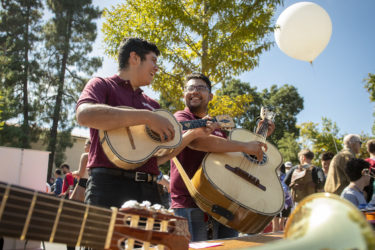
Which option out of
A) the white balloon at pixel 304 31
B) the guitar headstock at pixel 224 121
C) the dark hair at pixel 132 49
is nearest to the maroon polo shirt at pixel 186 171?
the guitar headstock at pixel 224 121

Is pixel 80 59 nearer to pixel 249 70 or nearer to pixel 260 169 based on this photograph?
pixel 249 70

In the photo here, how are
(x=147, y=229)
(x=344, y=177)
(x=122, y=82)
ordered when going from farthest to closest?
1. (x=344, y=177)
2. (x=122, y=82)
3. (x=147, y=229)

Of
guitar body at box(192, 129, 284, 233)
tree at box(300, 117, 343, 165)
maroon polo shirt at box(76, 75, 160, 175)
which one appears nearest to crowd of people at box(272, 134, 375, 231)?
guitar body at box(192, 129, 284, 233)

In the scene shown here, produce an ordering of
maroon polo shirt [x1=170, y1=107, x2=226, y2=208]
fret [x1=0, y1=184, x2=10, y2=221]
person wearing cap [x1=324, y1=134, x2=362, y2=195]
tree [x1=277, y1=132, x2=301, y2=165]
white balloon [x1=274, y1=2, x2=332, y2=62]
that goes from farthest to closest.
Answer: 1. tree [x1=277, y1=132, x2=301, y2=165]
2. white balloon [x1=274, y1=2, x2=332, y2=62]
3. person wearing cap [x1=324, y1=134, x2=362, y2=195]
4. maroon polo shirt [x1=170, y1=107, x2=226, y2=208]
5. fret [x1=0, y1=184, x2=10, y2=221]

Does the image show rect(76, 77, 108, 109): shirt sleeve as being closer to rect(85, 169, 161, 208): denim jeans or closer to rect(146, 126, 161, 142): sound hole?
rect(146, 126, 161, 142): sound hole

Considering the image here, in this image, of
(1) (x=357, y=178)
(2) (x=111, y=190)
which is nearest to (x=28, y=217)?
(2) (x=111, y=190)

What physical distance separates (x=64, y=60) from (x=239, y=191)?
23297 mm

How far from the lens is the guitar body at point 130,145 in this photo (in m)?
1.69

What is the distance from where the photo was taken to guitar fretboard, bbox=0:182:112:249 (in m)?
0.76

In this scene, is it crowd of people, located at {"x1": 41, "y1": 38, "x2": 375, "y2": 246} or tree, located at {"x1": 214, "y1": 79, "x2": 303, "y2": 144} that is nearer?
crowd of people, located at {"x1": 41, "y1": 38, "x2": 375, "y2": 246}

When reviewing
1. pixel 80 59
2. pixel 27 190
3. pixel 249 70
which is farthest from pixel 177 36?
pixel 80 59

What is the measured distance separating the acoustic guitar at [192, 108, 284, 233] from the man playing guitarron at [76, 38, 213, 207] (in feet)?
1.26

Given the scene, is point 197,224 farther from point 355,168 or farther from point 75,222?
point 355,168

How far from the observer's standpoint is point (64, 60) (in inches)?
904
